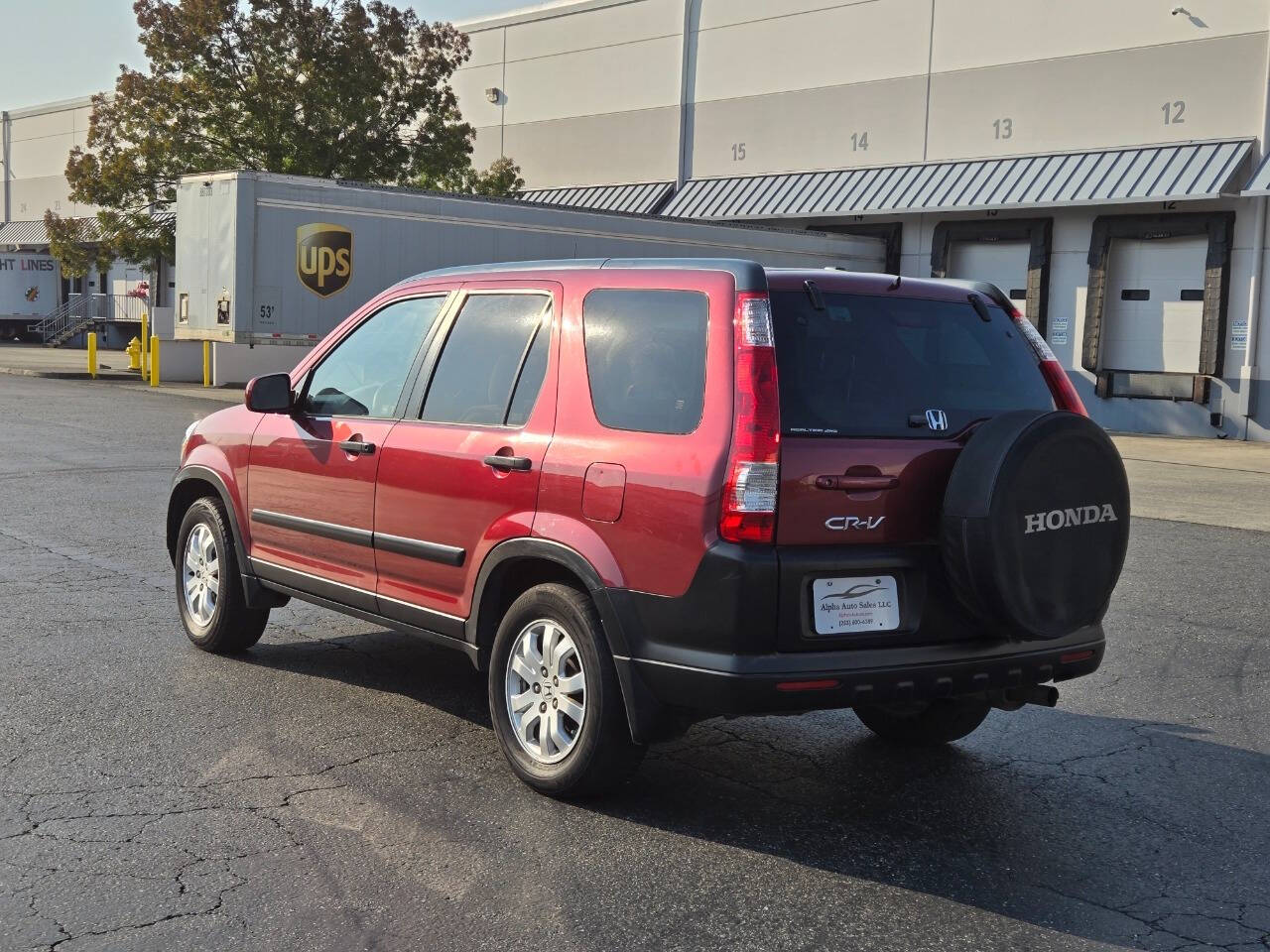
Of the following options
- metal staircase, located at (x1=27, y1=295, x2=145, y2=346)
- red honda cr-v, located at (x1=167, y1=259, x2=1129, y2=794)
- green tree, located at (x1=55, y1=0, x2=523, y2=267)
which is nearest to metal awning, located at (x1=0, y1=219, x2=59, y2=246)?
metal staircase, located at (x1=27, y1=295, x2=145, y2=346)

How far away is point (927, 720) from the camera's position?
5.46m

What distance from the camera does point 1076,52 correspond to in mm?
26844

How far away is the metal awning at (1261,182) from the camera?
23203 mm

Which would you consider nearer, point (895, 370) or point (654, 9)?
point (895, 370)

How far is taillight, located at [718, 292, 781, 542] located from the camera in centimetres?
418

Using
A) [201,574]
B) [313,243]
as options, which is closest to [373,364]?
[201,574]

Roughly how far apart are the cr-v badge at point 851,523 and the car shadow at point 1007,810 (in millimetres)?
1014

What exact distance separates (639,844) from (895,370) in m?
1.75

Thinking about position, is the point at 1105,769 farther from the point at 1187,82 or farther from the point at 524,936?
the point at 1187,82

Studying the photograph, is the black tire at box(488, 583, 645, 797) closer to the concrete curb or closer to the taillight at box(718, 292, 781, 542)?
the taillight at box(718, 292, 781, 542)

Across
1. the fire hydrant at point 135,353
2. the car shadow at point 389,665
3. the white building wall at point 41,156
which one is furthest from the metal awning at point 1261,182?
the white building wall at point 41,156

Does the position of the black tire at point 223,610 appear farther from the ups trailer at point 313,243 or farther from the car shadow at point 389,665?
the ups trailer at point 313,243

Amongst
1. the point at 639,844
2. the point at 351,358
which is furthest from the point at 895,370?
the point at 351,358

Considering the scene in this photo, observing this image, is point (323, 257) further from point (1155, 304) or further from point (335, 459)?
point (335, 459)
